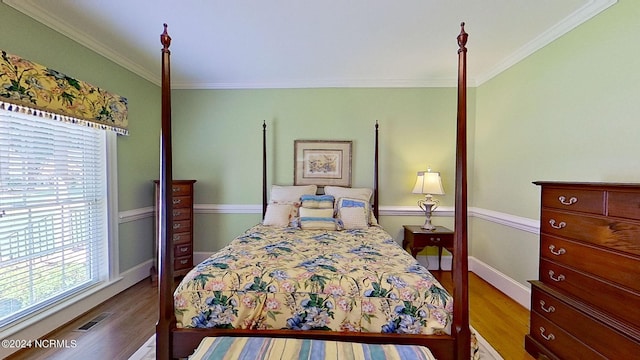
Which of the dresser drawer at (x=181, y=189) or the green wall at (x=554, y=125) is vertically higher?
the green wall at (x=554, y=125)

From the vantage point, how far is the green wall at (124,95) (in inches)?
80.2

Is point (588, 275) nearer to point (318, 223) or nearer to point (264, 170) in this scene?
point (318, 223)

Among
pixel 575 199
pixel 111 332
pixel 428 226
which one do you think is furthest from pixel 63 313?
pixel 575 199

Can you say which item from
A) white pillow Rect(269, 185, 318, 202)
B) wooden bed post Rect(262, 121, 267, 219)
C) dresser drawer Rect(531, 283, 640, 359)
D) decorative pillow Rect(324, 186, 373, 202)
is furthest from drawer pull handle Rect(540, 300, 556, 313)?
wooden bed post Rect(262, 121, 267, 219)

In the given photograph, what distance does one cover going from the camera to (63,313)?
7.54 ft

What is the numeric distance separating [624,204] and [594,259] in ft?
1.14

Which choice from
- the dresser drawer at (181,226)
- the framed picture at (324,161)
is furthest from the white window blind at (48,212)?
the framed picture at (324,161)

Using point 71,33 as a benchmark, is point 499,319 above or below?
below

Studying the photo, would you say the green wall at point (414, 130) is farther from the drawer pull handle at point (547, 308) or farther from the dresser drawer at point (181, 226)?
the drawer pull handle at point (547, 308)

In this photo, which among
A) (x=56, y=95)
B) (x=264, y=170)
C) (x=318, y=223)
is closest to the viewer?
(x=56, y=95)

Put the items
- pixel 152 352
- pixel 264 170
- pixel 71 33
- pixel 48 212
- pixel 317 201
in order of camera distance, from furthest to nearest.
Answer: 1. pixel 264 170
2. pixel 317 201
3. pixel 71 33
4. pixel 48 212
5. pixel 152 352

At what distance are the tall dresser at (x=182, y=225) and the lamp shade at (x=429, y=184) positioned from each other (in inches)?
109

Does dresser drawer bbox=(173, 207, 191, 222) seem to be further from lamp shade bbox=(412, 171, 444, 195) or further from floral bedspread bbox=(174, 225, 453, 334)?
lamp shade bbox=(412, 171, 444, 195)

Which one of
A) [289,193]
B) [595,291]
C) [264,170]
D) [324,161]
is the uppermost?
[324,161]
